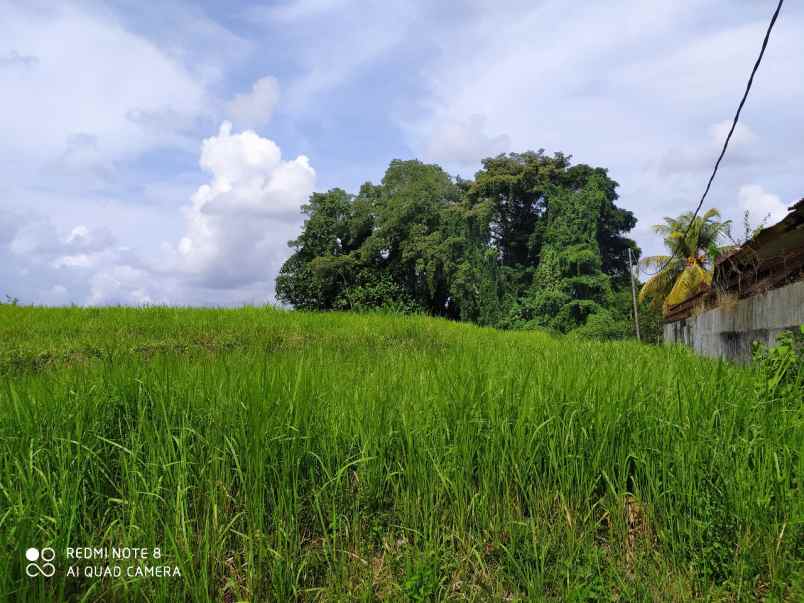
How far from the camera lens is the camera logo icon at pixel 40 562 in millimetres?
2340

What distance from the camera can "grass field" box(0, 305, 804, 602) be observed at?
98.8 inches

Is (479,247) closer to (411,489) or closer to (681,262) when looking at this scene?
(681,262)

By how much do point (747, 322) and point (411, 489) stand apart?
477 cm

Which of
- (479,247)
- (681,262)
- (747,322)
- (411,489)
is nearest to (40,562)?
(411,489)

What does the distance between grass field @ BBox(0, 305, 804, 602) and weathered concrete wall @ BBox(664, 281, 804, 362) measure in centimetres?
151

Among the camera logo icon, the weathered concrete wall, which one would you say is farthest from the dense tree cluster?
the camera logo icon

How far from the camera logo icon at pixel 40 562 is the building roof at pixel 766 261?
16.8 feet

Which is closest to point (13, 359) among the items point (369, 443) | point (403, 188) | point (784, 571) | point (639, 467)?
A: point (369, 443)

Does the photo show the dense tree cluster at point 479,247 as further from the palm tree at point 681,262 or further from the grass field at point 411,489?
the grass field at point 411,489

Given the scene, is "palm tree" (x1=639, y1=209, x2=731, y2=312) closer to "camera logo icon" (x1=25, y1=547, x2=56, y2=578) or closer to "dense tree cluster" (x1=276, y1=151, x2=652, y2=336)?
"dense tree cluster" (x1=276, y1=151, x2=652, y2=336)

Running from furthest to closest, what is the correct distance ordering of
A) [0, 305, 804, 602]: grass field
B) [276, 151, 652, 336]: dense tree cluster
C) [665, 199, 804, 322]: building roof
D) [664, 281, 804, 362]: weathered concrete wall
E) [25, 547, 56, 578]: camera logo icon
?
[276, 151, 652, 336]: dense tree cluster → [664, 281, 804, 362]: weathered concrete wall → [665, 199, 804, 322]: building roof → [0, 305, 804, 602]: grass field → [25, 547, 56, 578]: camera logo icon

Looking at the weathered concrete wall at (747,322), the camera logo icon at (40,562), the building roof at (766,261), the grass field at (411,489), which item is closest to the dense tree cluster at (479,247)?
the weathered concrete wall at (747,322)

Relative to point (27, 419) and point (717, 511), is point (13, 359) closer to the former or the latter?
point (27, 419)

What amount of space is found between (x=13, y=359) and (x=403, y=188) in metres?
23.3
